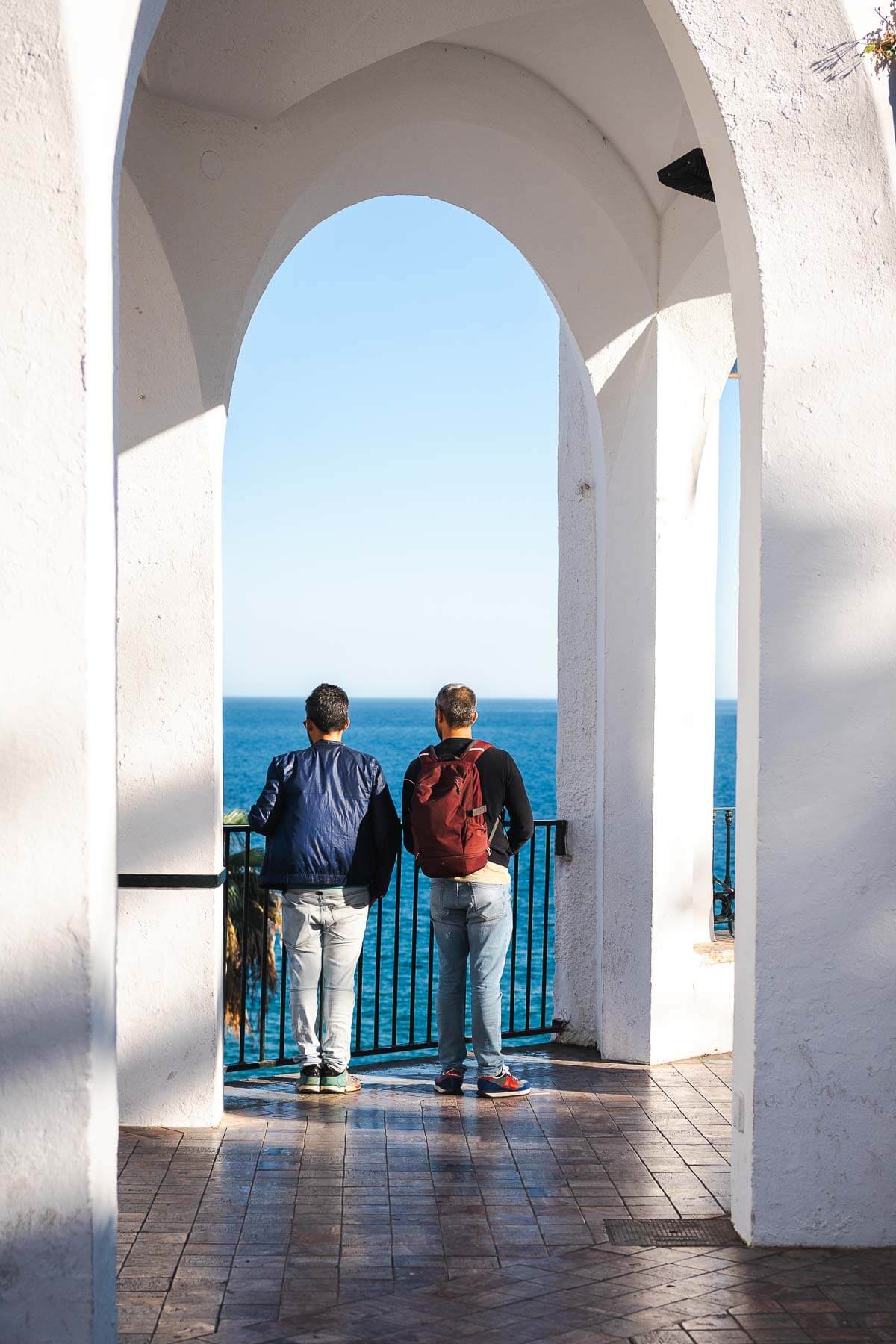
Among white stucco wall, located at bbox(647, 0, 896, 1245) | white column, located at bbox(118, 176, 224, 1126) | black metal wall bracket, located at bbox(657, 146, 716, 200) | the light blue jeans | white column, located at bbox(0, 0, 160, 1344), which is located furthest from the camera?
the light blue jeans

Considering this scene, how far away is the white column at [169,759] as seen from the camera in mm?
6512

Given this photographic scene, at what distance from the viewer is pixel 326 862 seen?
6945mm

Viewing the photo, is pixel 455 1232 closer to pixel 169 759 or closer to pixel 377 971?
pixel 169 759

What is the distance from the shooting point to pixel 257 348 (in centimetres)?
9756

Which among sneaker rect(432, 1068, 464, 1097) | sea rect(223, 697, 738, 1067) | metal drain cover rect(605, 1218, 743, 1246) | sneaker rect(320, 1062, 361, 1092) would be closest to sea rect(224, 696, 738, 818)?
sea rect(223, 697, 738, 1067)

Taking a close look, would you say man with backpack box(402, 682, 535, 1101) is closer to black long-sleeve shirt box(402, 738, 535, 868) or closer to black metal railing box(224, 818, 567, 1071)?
black long-sleeve shirt box(402, 738, 535, 868)

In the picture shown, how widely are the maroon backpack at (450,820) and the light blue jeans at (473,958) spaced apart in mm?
140

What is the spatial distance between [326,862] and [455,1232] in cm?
228

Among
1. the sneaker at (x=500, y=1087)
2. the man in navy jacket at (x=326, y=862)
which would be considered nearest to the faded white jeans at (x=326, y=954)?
the man in navy jacket at (x=326, y=862)

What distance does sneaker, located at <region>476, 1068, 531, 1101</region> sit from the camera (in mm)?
6918

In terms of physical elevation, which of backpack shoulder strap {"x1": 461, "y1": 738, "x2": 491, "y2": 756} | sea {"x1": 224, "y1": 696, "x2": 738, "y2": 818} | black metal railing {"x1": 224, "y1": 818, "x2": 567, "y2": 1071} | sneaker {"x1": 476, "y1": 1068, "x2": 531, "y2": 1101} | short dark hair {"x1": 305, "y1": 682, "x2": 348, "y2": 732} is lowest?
sea {"x1": 224, "y1": 696, "x2": 738, "y2": 818}

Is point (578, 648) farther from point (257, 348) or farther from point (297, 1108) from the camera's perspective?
point (257, 348)

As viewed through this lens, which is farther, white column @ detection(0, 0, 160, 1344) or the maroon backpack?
the maroon backpack

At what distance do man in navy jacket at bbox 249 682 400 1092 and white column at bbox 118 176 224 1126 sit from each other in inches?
17.9
